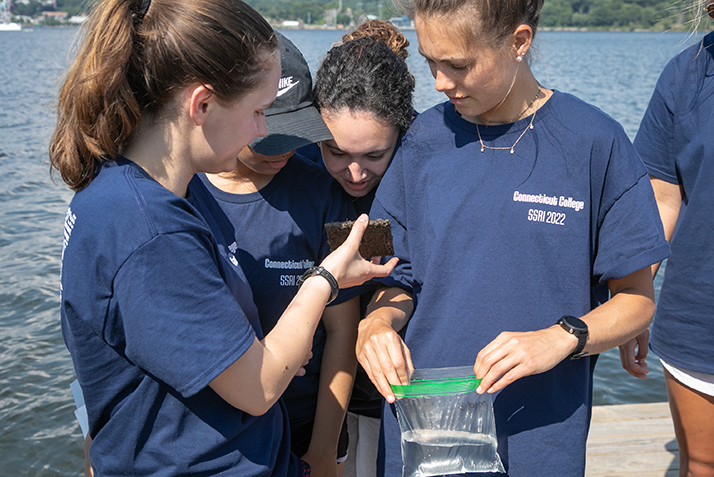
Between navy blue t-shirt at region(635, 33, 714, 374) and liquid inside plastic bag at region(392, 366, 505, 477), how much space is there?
3.78 feet

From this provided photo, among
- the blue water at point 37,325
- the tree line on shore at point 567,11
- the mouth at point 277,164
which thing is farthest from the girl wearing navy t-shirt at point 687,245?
the tree line on shore at point 567,11

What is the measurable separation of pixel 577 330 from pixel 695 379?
1.13 meters

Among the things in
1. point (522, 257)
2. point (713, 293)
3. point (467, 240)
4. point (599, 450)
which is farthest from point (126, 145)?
point (599, 450)

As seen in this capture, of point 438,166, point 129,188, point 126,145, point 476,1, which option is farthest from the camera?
point 438,166

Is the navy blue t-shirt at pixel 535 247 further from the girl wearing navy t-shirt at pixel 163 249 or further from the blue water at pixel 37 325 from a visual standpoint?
the girl wearing navy t-shirt at pixel 163 249

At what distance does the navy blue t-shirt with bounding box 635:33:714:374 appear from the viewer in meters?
2.44

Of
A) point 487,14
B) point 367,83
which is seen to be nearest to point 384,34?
point 367,83

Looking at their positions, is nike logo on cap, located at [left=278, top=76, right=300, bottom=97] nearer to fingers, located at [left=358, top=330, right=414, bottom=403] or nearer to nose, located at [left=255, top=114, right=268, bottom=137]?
nose, located at [left=255, top=114, right=268, bottom=137]

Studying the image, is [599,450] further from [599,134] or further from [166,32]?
[166,32]

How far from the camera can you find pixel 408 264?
2.21 meters

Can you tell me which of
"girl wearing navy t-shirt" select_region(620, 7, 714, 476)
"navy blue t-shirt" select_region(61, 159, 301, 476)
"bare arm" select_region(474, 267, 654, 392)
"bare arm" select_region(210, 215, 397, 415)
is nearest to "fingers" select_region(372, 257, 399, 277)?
"bare arm" select_region(210, 215, 397, 415)

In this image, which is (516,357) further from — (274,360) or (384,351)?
(274,360)

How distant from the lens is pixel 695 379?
254cm

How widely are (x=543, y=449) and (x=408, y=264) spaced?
2.44 ft
